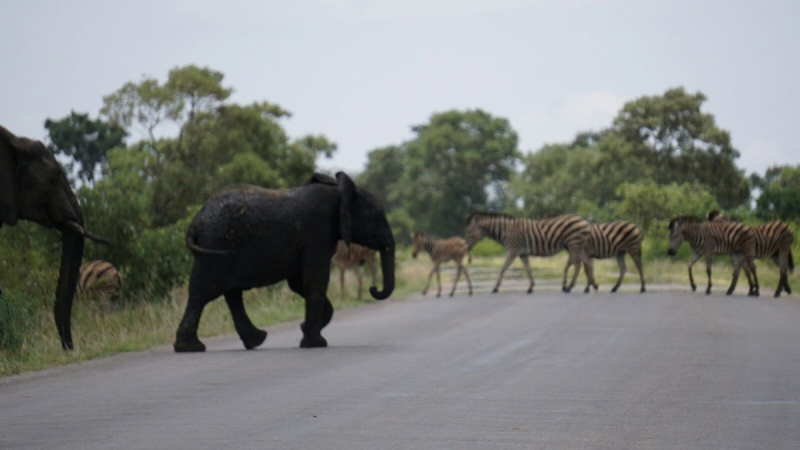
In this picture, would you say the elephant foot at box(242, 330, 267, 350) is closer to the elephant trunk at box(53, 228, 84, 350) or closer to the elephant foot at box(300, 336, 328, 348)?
the elephant foot at box(300, 336, 328, 348)

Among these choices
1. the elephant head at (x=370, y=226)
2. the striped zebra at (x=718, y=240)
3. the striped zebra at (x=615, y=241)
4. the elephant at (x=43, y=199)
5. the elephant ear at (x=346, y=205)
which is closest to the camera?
the elephant at (x=43, y=199)

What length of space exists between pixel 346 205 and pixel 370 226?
0.60 metres

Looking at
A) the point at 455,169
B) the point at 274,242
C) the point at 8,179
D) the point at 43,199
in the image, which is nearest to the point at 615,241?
the point at 274,242

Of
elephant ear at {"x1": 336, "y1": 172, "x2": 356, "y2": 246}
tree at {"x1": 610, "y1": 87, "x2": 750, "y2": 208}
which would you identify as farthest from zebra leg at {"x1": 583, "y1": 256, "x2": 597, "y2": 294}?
tree at {"x1": 610, "y1": 87, "x2": 750, "y2": 208}

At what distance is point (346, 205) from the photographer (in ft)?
51.5

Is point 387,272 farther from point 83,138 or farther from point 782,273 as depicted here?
point 83,138

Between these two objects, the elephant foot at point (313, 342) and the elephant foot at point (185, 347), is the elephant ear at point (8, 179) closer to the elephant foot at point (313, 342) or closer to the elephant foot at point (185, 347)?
the elephant foot at point (185, 347)

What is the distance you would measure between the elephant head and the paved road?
89 cm

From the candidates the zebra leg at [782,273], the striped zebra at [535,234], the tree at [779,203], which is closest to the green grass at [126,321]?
the zebra leg at [782,273]

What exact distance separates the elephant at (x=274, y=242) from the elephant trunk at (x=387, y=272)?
0.01m

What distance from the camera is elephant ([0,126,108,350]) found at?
43.8ft

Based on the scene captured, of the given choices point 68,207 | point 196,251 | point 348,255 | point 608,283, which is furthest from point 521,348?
point 608,283

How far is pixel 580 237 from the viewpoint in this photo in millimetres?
31500

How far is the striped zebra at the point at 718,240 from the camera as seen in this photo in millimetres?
29125
